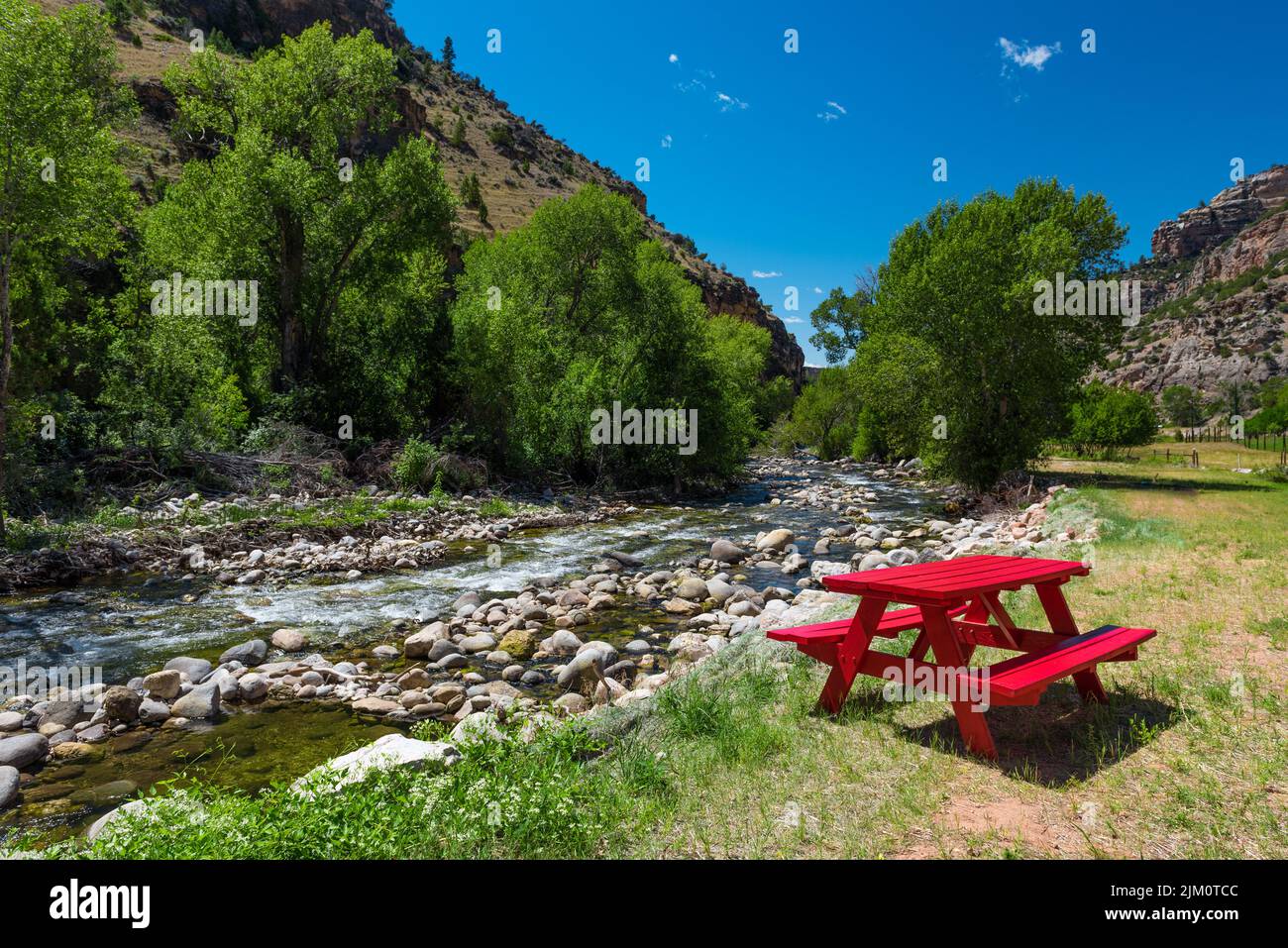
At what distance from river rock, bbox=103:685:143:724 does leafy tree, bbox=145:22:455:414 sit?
17803 mm

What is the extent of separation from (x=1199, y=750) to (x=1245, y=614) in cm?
405

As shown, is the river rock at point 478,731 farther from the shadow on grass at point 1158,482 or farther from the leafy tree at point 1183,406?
the leafy tree at point 1183,406

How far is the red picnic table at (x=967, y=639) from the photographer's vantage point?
404 cm

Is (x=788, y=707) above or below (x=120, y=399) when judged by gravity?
below

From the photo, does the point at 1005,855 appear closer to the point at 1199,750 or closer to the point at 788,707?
the point at 1199,750

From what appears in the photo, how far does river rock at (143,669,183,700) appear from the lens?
268 inches

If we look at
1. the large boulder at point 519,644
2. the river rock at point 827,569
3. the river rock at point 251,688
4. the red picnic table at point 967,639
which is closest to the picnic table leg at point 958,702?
the red picnic table at point 967,639

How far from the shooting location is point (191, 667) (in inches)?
293

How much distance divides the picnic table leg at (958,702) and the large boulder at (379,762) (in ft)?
11.0

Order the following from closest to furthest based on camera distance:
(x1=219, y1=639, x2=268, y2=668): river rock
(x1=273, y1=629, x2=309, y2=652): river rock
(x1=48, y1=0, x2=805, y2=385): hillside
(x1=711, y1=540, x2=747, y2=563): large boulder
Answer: (x1=219, y1=639, x2=268, y2=668): river rock
(x1=273, y1=629, x2=309, y2=652): river rock
(x1=711, y1=540, x2=747, y2=563): large boulder
(x1=48, y1=0, x2=805, y2=385): hillside

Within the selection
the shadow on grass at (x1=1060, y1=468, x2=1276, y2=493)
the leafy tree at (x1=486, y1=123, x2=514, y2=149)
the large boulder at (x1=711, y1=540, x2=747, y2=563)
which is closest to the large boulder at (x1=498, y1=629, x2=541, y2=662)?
the large boulder at (x1=711, y1=540, x2=747, y2=563)

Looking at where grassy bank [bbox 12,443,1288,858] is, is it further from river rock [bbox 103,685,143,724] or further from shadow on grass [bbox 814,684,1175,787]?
river rock [bbox 103,685,143,724]

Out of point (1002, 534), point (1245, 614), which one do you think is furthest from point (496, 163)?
point (1245, 614)
